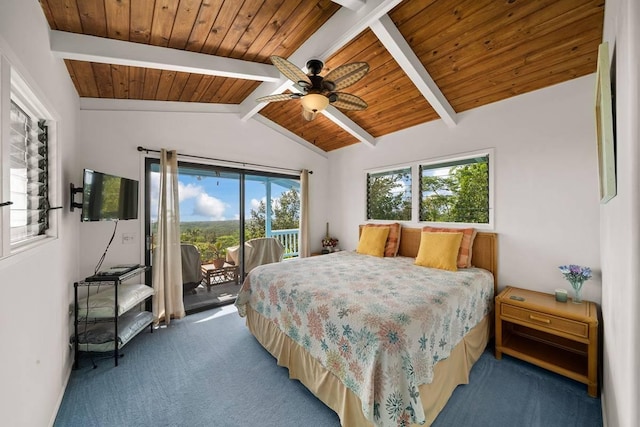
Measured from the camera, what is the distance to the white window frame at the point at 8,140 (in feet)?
3.55

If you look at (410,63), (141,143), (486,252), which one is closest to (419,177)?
(486,252)

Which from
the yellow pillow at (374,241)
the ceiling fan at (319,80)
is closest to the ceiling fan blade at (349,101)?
the ceiling fan at (319,80)

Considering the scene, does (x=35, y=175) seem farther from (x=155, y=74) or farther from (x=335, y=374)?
(x=335, y=374)

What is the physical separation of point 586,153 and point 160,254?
4.68 meters

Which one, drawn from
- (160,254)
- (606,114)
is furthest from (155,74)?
(606,114)

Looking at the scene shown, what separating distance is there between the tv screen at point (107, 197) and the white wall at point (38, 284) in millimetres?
151

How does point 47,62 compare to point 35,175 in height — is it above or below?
above

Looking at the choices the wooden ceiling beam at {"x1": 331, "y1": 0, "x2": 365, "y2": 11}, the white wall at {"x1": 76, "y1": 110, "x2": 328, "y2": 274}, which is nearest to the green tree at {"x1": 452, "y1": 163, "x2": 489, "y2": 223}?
the wooden ceiling beam at {"x1": 331, "y1": 0, "x2": 365, "y2": 11}

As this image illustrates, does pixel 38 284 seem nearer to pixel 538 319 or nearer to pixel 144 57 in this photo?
pixel 144 57

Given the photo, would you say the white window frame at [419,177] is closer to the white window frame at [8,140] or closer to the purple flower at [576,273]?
the purple flower at [576,273]

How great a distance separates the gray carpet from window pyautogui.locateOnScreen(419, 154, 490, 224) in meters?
1.59

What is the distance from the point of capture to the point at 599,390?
1.93 metres

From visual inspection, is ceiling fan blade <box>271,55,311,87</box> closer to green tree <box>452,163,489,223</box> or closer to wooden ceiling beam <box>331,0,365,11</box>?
wooden ceiling beam <box>331,0,365,11</box>

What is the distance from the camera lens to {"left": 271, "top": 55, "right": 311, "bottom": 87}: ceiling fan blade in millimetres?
1837
